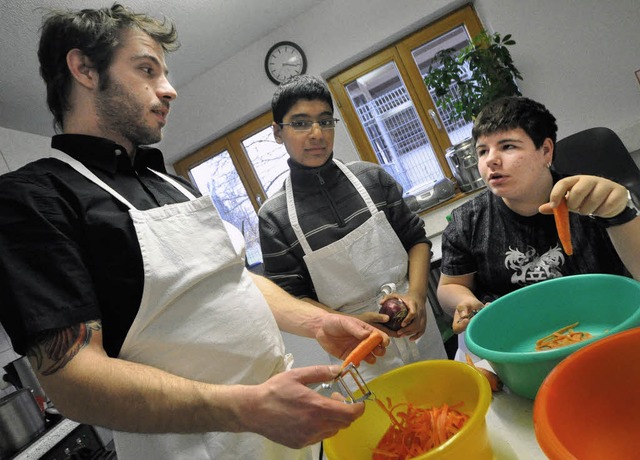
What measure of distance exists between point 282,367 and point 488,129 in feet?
3.14

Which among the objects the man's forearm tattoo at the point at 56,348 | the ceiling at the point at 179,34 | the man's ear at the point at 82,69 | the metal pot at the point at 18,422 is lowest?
the metal pot at the point at 18,422

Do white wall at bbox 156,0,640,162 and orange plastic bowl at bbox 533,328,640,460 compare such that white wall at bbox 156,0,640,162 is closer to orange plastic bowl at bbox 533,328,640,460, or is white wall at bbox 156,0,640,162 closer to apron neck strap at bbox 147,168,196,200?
apron neck strap at bbox 147,168,196,200

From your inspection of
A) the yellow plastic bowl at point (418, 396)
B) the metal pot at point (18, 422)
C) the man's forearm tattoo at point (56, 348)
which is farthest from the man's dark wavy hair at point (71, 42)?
the metal pot at point (18, 422)

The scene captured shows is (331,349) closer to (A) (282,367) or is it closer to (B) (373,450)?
(A) (282,367)

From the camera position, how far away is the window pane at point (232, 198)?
3.98 m

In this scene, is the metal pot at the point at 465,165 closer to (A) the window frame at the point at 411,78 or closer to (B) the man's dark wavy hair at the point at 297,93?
(A) the window frame at the point at 411,78

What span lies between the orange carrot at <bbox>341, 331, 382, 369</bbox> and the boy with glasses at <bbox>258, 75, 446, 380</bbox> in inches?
25.9

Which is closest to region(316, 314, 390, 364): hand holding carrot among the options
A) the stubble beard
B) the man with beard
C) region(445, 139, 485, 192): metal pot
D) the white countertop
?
the man with beard

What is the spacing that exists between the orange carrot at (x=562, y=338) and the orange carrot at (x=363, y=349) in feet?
1.14

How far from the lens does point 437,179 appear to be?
11.5ft

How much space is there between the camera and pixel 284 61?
3500 millimetres

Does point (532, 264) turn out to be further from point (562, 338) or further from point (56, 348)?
point (56, 348)

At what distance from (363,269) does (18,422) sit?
5.40ft

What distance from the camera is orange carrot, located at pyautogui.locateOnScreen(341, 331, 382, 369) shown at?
739mm
